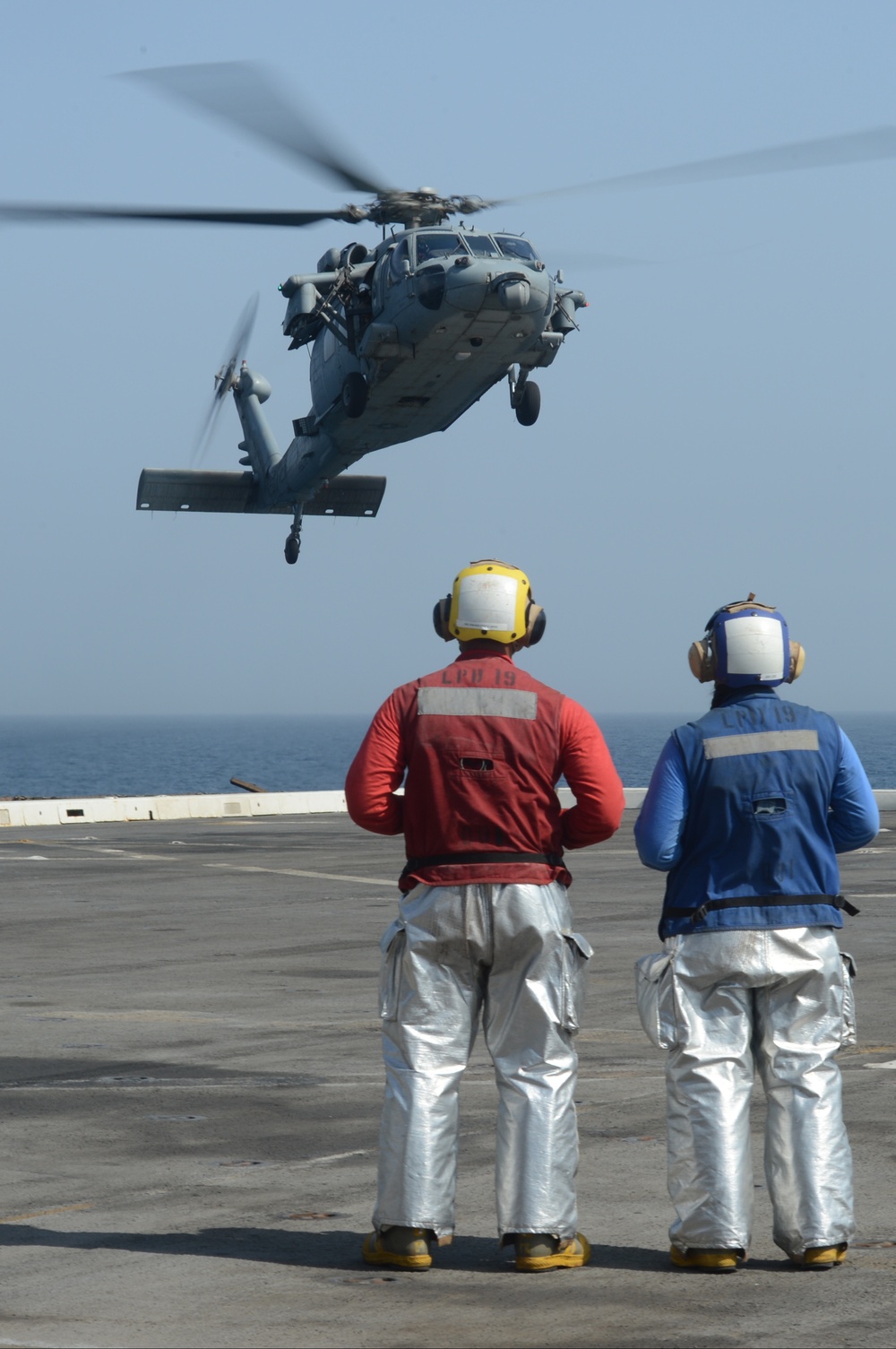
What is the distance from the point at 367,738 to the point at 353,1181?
6.24ft

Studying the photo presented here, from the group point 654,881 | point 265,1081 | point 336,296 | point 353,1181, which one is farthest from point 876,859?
point 353,1181

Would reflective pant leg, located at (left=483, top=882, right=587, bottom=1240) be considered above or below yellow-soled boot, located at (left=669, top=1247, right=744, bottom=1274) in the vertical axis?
above

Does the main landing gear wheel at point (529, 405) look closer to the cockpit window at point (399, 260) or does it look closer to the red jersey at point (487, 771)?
the cockpit window at point (399, 260)

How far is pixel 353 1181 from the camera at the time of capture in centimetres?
638

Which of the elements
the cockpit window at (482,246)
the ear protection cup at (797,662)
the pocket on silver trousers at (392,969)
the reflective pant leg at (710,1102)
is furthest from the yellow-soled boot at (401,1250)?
the cockpit window at (482,246)

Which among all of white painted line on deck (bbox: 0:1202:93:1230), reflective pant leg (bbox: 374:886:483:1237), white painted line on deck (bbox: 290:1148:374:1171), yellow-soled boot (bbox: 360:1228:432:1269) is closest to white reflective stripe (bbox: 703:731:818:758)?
reflective pant leg (bbox: 374:886:483:1237)

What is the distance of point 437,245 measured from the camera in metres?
25.3

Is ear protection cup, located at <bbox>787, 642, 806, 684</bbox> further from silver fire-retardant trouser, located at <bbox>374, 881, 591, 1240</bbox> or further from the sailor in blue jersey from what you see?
silver fire-retardant trouser, located at <bbox>374, 881, 591, 1240</bbox>

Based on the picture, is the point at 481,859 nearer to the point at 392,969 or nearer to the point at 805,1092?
the point at 392,969

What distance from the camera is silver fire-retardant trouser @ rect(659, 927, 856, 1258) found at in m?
5.20

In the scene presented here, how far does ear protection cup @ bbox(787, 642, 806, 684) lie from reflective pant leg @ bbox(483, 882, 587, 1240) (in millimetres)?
1112

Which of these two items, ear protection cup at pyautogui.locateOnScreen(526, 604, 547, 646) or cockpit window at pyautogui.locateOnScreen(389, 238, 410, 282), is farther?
cockpit window at pyautogui.locateOnScreen(389, 238, 410, 282)

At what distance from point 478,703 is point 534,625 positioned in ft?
1.48

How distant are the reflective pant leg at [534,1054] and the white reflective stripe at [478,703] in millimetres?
570
